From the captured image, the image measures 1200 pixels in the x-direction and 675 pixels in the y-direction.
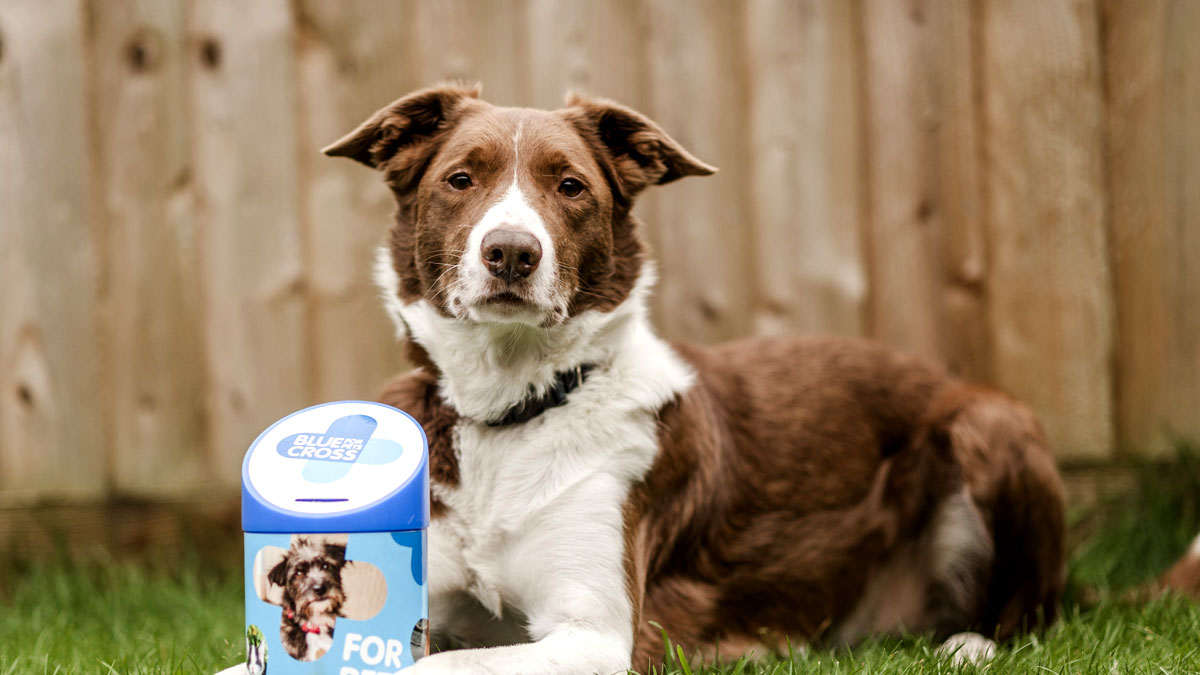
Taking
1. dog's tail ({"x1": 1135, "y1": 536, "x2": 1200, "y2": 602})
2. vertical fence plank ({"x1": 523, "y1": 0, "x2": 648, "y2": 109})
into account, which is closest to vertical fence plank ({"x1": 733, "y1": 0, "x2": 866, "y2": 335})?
vertical fence plank ({"x1": 523, "y1": 0, "x2": 648, "y2": 109})

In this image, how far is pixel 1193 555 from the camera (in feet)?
10.8

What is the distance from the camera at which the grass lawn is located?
8.13 feet

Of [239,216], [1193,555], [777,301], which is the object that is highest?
[239,216]

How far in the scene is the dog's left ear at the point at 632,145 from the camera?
281 cm

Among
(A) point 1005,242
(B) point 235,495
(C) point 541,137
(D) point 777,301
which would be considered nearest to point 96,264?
(B) point 235,495

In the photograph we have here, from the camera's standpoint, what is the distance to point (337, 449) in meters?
1.96

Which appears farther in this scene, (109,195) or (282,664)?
(109,195)

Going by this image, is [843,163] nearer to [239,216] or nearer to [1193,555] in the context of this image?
[1193,555]

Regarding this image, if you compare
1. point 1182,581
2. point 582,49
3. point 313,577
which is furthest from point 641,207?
point 313,577

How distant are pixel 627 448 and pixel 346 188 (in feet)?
6.11

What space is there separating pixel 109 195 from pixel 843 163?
2.66 metres

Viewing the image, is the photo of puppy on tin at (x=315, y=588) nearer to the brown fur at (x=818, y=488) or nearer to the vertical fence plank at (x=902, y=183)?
the brown fur at (x=818, y=488)

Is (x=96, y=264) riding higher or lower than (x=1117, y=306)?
higher

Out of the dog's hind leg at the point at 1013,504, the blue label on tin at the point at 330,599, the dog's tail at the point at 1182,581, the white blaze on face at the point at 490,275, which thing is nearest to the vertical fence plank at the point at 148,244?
the white blaze on face at the point at 490,275
